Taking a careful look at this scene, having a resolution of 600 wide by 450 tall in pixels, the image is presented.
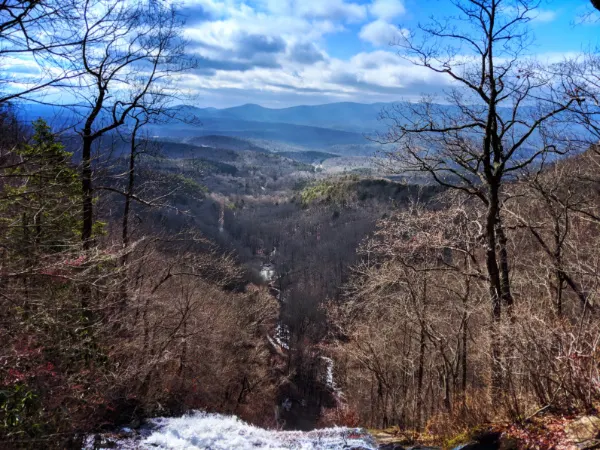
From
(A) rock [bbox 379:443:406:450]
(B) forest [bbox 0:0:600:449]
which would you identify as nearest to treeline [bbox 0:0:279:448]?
(B) forest [bbox 0:0:600:449]

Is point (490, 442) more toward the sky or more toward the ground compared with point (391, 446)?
more toward the sky

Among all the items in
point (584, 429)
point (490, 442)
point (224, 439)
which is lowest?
point (224, 439)

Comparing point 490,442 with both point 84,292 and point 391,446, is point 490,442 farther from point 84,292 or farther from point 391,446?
point 84,292

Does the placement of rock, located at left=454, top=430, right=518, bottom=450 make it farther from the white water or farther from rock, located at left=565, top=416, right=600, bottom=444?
the white water

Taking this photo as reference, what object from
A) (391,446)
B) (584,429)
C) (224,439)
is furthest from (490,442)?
(224,439)

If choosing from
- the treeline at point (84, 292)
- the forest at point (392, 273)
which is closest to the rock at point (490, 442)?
the forest at point (392, 273)

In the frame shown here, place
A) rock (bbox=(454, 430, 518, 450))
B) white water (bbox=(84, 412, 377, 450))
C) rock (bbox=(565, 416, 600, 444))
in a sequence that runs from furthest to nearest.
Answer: white water (bbox=(84, 412, 377, 450)) < rock (bbox=(454, 430, 518, 450)) < rock (bbox=(565, 416, 600, 444))

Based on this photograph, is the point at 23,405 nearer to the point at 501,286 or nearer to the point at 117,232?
the point at 501,286
